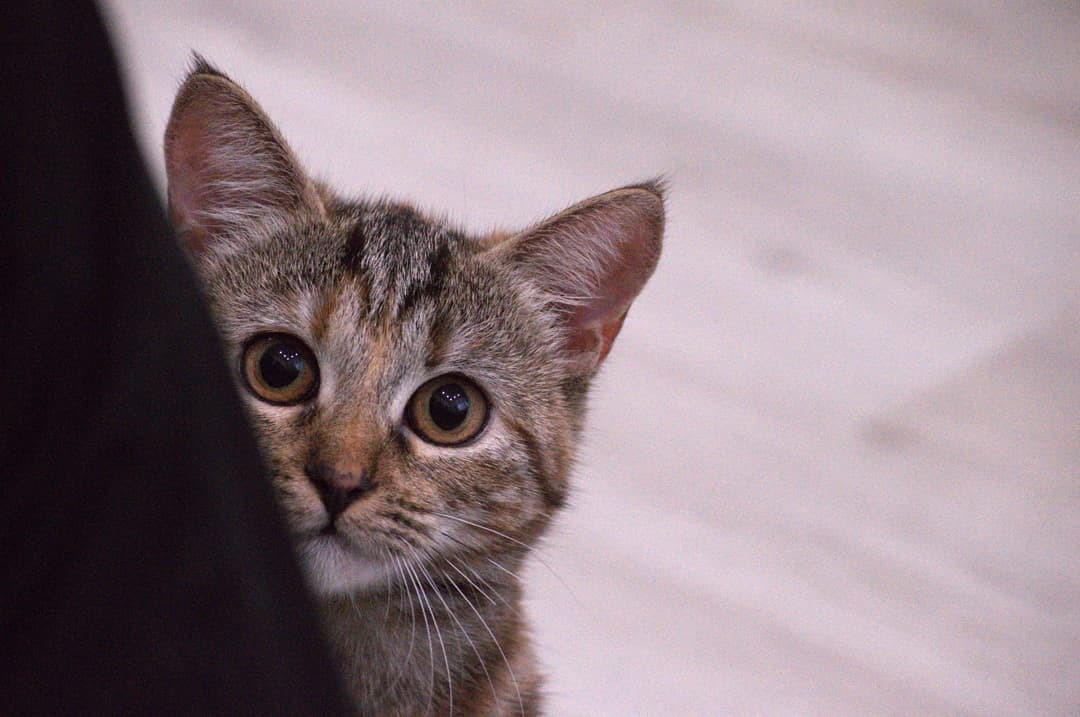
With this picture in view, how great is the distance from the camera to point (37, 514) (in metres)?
0.33

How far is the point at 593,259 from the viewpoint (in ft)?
2.82

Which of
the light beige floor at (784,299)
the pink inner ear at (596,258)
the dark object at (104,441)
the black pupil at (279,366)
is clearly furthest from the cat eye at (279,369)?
the light beige floor at (784,299)

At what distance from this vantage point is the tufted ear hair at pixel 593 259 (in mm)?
829

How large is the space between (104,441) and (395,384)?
0.41 metres

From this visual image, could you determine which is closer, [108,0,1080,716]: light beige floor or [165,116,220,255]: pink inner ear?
[165,116,220,255]: pink inner ear

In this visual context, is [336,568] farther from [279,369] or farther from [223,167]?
[223,167]

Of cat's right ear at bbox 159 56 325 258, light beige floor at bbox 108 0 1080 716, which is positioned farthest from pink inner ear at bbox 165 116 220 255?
light beige floor at bbox 108 0 1080 716

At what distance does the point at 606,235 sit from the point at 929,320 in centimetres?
98

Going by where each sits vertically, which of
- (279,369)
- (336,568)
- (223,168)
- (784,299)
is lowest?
(336,568)

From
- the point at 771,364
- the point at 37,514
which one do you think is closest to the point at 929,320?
the point at 771,364

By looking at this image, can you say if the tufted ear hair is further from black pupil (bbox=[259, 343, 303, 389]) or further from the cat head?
black pupil (bbox=[259, 343, 303, 389])

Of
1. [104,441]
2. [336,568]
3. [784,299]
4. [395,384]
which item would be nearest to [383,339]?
[395,384]

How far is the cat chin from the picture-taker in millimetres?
682

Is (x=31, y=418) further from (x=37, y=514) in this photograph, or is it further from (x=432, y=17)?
(x=432, y=17)
